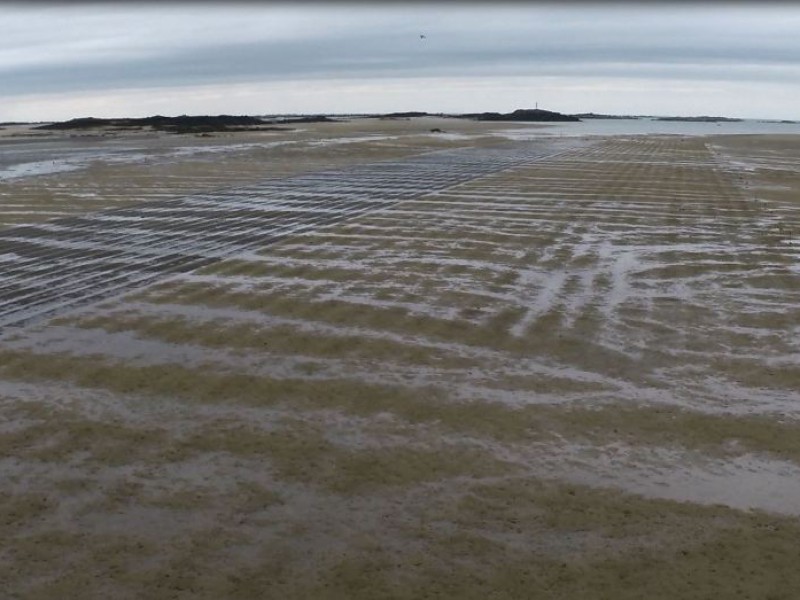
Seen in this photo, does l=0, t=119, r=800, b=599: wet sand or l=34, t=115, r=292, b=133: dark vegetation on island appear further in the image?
l=34, t=115, r=292, b=133: dark vegetation on island

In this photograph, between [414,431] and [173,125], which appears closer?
[414,431]

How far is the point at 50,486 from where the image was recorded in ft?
17.7

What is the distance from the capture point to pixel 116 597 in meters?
4.18

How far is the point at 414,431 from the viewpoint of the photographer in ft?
20.9

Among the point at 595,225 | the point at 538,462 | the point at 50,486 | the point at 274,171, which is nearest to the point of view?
the point at 50,486

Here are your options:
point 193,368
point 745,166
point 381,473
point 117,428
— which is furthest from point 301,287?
point 745,166

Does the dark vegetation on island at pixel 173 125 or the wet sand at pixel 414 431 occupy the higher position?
the dark vegetation on island at pixel 173 125

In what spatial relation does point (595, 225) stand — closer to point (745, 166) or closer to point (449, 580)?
point (449, 580)

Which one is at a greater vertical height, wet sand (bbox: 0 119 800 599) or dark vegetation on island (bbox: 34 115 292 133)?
dark vegetation on island (bbox: 34 115 292 133)

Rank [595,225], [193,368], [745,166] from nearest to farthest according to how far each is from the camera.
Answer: [193,368], [595,225], [745,166]

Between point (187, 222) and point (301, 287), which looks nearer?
point (301, 287)

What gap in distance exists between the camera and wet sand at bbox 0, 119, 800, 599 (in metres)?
4.50

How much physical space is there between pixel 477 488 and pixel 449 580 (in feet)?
3.74

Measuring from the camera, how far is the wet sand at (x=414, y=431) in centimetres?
450
